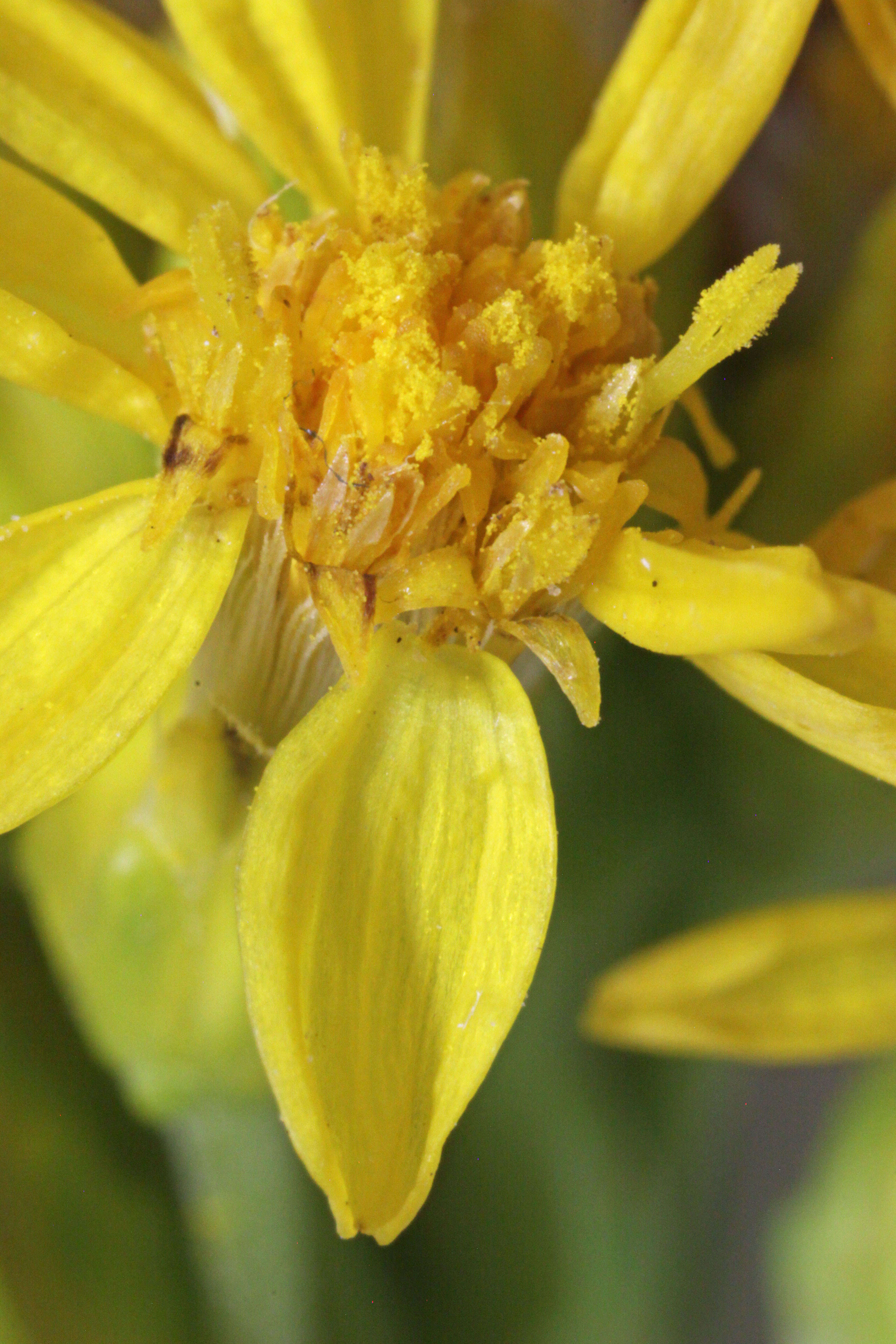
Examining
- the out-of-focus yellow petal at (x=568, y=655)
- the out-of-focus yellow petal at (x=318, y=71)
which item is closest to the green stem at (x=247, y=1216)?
the out-of-focus yellow petal at (x=568, y=655)

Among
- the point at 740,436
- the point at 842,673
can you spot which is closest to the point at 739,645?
the point at 842,673

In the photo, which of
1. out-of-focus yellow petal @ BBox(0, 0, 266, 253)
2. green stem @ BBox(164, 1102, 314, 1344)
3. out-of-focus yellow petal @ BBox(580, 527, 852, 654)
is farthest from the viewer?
green stem @ BBox(164, 1102, 314, 1344)

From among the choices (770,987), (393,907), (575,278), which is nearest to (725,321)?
(575,278)

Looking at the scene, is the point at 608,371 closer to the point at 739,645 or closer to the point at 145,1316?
the point at 739,645

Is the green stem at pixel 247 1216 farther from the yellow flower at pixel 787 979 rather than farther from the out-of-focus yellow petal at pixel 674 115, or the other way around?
the out-of-focus yellow petal at pixel 674 115

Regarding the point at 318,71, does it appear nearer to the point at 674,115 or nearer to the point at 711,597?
the point at 674,115

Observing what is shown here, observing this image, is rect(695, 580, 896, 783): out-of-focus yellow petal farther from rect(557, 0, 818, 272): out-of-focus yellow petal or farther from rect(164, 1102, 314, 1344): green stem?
rect(164, 1102, 314, 1344): green stem

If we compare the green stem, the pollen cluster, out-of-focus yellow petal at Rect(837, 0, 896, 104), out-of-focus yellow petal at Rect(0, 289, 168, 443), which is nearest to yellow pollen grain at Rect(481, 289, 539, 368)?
the pollen cluster

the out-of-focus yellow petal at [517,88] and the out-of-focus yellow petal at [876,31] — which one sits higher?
the out-of-focus yellow petal at [517,88]
